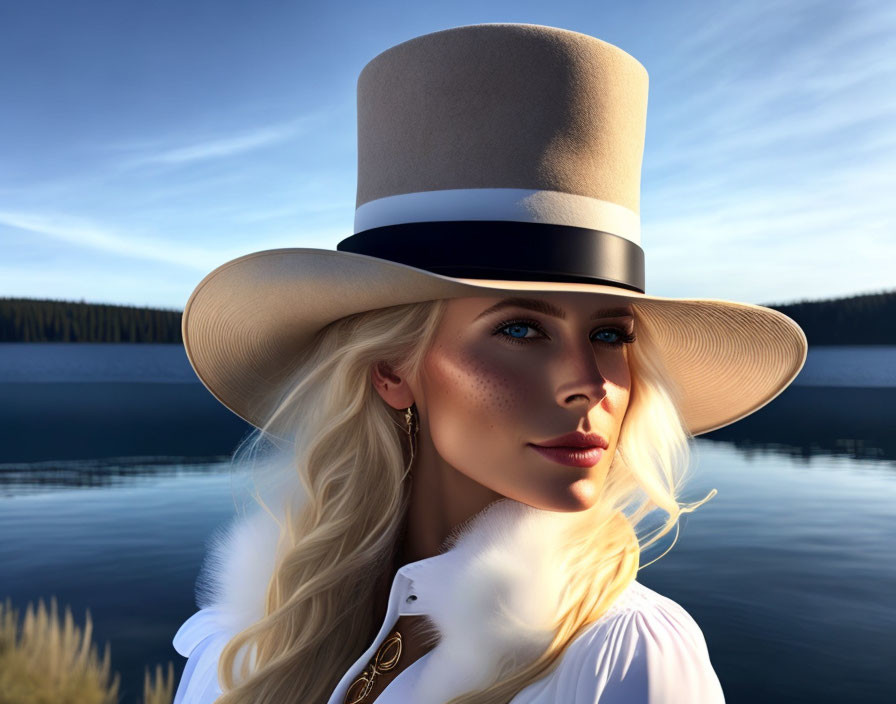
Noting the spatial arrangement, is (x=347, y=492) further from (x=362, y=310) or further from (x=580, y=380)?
(x=580, y=380)

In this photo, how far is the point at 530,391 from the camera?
1.87 metres

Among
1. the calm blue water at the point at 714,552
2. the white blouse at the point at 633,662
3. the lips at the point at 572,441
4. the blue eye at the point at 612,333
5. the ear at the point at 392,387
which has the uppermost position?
the blue eye at the point at 612,333

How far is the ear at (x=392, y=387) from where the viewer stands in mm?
2201

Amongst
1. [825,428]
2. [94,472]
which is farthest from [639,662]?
[825,428]

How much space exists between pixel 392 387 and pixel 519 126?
0.78 m

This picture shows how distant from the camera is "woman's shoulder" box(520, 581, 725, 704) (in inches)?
59.7

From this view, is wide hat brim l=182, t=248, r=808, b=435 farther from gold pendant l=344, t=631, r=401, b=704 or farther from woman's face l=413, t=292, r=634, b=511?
gold pendant l=344, t=631, r=401, b=704

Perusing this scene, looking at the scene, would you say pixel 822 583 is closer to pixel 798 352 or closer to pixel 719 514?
pixel 719 514

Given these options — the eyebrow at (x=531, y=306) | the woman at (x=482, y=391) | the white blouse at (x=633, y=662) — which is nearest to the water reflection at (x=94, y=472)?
the woman at (x=482, y=391)

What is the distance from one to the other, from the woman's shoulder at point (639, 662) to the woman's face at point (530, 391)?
310 millimetres

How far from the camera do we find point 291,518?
2502 mm

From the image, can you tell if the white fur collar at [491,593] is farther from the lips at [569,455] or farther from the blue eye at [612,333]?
the blue eye at [612,333]

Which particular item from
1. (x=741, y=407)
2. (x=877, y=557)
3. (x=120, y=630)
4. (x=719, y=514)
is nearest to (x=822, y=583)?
(x=877, y=557)

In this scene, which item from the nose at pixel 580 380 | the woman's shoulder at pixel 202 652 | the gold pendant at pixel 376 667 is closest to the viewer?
the nose at pixel 580 380
